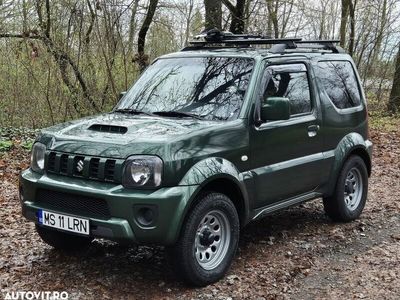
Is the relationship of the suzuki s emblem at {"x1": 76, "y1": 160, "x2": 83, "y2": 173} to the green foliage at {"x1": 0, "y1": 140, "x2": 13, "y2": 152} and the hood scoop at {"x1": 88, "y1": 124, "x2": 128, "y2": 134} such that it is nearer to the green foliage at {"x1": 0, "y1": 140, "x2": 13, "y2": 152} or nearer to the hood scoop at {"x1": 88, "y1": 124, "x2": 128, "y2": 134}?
the hood scoop at {"x1": 88, "y1": 124, "x2": 128, "y2": 134}

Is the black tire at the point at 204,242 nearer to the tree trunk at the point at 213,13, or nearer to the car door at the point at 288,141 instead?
the car door at the point at 288,141

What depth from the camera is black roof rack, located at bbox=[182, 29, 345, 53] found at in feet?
18.8

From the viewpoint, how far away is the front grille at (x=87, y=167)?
422cm

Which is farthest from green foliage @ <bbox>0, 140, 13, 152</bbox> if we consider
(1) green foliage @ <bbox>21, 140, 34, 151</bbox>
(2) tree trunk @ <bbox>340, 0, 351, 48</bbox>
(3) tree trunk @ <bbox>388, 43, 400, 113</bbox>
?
(3) tree trunk @ <bbox>388, 43, 400, 113</bbox>

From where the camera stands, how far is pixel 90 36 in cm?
1157

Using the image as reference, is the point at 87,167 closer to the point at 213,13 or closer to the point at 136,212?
the point at 136,212

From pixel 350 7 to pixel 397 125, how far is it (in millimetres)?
4738

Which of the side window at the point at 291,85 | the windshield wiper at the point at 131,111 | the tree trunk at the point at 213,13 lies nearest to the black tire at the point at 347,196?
the side window at the point at 291,85

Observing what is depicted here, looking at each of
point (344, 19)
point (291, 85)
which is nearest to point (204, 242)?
point (291, 85)

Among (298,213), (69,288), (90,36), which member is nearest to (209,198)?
(69,288)

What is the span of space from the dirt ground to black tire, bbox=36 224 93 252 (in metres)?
0.10

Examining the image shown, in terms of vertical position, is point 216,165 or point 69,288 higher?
point 216,165

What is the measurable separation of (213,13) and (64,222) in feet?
28.6

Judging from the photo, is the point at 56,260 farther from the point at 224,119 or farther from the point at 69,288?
the point at 224,119
